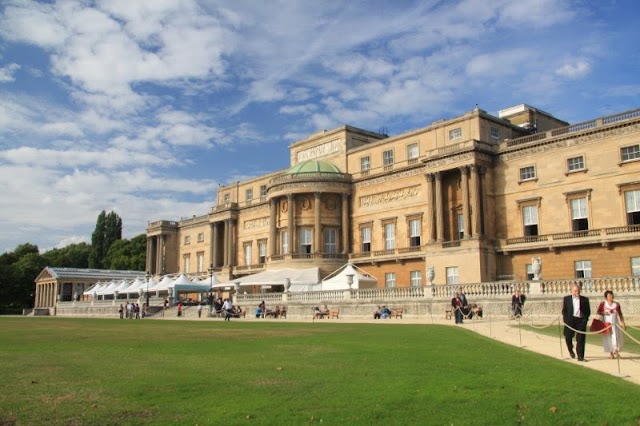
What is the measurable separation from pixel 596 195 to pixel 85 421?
4277 centimetres

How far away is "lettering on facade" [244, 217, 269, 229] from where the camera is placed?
2918 inches

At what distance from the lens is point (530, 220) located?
160 ft

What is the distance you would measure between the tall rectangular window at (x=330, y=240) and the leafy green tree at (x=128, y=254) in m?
61.3

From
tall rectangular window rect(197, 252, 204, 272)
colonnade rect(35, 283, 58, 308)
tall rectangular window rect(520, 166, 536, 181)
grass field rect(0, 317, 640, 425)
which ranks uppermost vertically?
tall rectangular window rect(520, 166, 536, 181)

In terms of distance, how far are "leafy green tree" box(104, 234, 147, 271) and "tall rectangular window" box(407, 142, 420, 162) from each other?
231 feet

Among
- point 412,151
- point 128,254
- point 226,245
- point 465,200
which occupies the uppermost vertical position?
point 412,151

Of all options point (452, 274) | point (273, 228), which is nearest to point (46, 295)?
point (273, 228)

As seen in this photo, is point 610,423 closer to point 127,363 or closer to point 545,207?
point 127,363

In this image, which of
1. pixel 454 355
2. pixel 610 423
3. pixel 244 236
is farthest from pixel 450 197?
pixel 610 423

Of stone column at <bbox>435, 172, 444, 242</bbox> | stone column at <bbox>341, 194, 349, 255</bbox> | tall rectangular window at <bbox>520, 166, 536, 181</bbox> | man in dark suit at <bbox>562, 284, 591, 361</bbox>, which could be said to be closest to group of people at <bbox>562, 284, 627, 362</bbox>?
man in dark suit at <bbox>562, 284, 591, 361</bbox>

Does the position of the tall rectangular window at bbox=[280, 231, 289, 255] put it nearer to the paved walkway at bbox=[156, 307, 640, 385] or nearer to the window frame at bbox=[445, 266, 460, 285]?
the window frame at bbox=[445, 266, 460, 285]

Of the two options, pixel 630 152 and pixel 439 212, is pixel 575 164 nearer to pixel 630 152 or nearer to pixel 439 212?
pixel 630 152

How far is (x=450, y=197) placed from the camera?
53.1m

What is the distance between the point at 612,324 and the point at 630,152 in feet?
105
